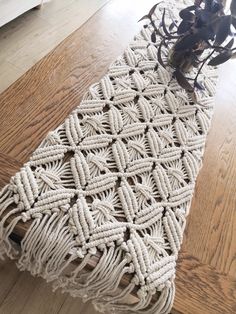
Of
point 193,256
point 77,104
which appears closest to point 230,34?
point 77,104

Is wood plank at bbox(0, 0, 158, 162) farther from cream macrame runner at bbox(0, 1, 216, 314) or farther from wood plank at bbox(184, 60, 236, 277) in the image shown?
wood plank at bbox(184, 60, 236, 277)

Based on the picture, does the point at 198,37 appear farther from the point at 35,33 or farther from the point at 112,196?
the point at 35,33

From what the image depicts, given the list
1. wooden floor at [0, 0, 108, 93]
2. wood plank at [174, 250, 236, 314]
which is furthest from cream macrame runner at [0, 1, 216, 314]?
wooden floor at [0, 0, 108, 93]

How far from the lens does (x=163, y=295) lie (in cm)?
50

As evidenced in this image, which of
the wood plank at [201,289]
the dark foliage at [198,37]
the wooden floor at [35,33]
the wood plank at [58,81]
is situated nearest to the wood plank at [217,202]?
the wood plank at [201,289]

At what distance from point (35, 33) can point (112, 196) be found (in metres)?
1.39

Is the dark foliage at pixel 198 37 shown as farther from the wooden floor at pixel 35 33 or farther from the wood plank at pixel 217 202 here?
the wooden floor at pixel 35 33

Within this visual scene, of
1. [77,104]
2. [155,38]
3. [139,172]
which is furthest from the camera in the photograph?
[155,38]

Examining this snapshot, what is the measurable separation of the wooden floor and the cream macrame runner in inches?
34.7

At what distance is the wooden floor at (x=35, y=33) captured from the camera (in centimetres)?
152

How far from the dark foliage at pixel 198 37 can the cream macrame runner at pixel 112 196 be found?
0.09 meters

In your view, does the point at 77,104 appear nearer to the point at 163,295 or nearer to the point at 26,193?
the point at 26,193

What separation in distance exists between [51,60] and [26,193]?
1.33 feet

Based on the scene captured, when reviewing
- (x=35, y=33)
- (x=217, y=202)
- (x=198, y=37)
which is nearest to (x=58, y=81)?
(x=198, y=37)
